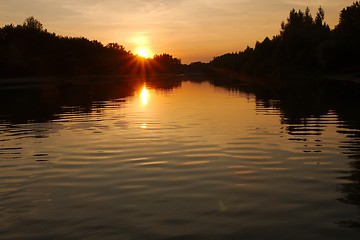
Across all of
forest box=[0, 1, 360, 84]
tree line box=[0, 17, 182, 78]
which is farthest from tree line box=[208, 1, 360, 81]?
tree line box=[0, 17, 182, 78]

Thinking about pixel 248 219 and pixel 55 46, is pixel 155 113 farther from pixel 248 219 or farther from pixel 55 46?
pixel 55 46

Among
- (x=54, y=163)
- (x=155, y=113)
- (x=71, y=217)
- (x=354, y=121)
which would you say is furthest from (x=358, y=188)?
(x=155, y=113)

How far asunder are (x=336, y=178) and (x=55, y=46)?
18510 cm

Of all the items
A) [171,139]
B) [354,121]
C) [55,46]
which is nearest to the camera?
[171,139]

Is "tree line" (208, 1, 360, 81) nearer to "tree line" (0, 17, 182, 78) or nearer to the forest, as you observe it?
the forest

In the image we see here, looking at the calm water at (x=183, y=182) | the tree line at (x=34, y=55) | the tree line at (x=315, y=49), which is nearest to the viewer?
the calm water at (x=183, y=182)

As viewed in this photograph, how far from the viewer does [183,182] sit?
42.5 feet

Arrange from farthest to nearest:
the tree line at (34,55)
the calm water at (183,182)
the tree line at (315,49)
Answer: the tree line at (34,55)
the tree line at (315,49)
the calm water at (183,182)

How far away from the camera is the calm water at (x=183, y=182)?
9336mm

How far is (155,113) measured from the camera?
33906mm

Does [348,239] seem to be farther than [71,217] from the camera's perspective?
No

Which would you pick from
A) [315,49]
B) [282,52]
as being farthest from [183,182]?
[282,52]

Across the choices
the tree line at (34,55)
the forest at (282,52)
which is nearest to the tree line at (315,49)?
the forest at (282,52)

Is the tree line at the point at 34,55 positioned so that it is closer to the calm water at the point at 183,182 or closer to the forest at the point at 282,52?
the forest at the point at 282,52
